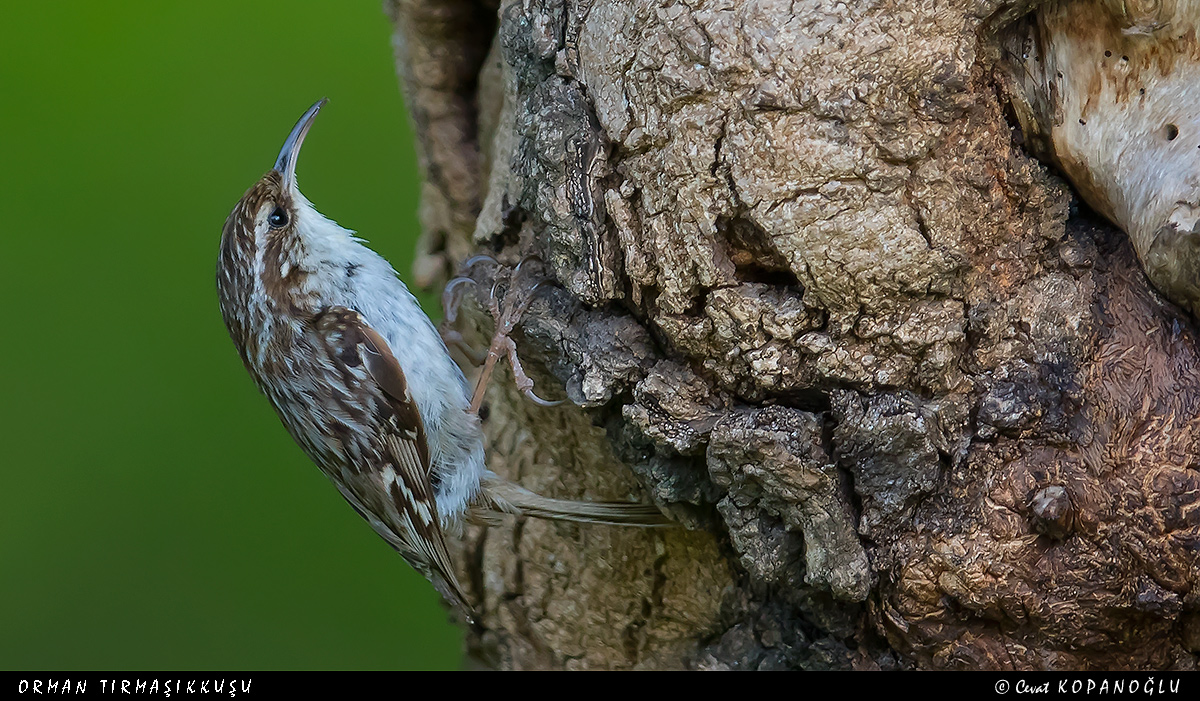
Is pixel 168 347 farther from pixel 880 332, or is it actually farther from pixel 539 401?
pixel 880 332

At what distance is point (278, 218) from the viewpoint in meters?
2.34

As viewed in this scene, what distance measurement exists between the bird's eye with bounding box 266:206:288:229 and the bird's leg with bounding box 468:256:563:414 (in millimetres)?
660

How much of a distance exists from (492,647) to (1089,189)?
Answer: 181cm

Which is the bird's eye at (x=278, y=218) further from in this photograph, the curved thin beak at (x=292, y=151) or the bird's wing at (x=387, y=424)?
the bird's wing at (x=387, y=424)

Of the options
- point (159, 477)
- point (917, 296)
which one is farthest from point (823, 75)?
point (159, 477)

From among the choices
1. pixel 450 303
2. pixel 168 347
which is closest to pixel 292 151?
pixel 450 303

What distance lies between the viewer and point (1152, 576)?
1441 millimetres

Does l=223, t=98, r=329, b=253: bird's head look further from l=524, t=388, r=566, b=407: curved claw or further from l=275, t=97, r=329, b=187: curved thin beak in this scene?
l=524, t=388, r=566, b=407: curved claw

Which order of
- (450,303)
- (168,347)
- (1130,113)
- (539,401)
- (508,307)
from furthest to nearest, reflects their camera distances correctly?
(168,347)
(450,303)
(539,401)
(508,307)
(1130,113)

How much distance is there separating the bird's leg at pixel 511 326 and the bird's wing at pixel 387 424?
22cm

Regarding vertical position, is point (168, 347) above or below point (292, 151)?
below

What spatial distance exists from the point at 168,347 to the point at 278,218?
148 cm

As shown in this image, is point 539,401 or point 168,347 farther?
point 168,347

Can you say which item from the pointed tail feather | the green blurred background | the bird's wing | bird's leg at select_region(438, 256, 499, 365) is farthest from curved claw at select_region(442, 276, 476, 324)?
the green blurred background
